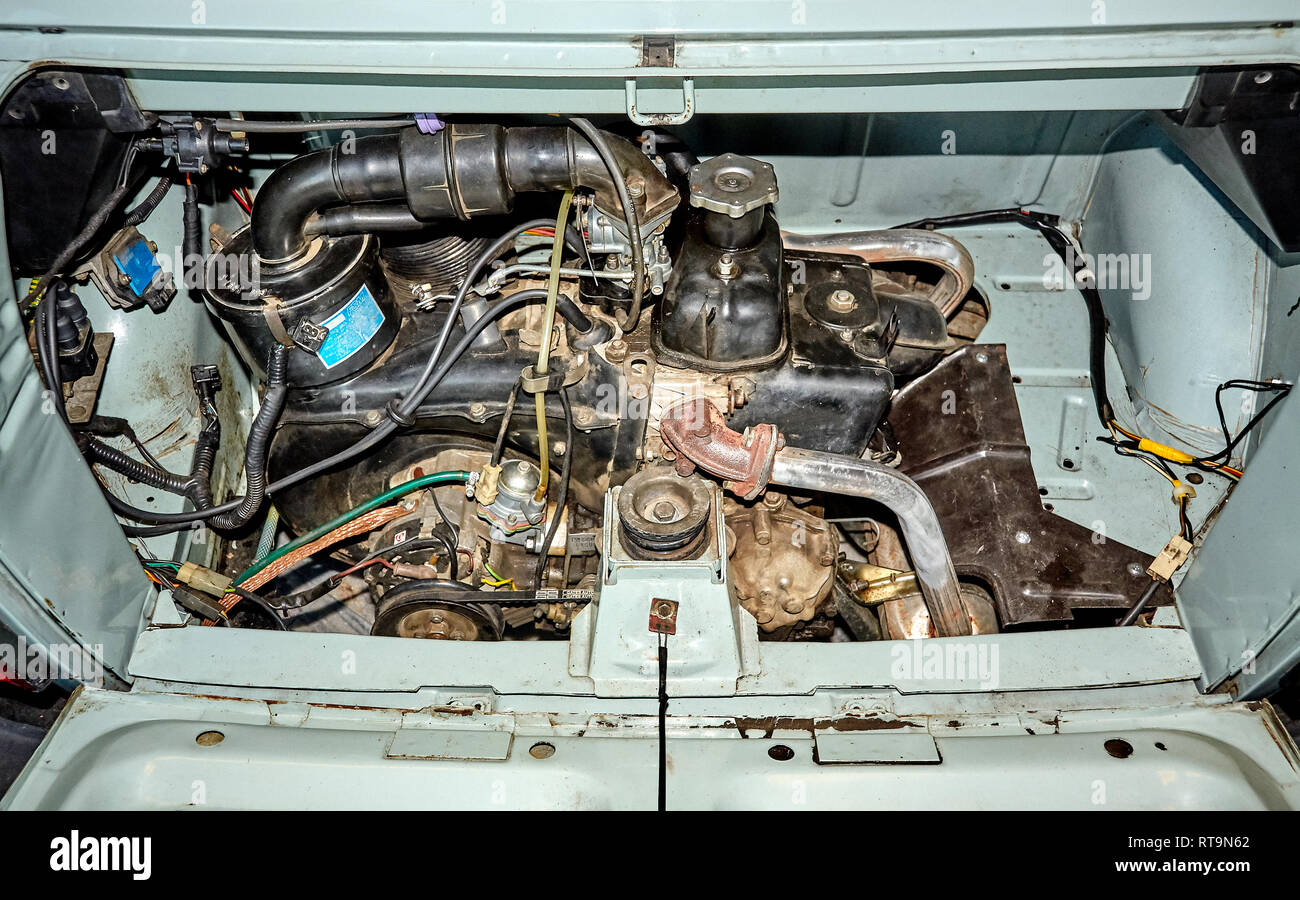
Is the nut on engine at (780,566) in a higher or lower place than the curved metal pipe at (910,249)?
lower

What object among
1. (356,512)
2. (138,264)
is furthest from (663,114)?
(138,264)

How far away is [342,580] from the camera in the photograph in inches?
85.6

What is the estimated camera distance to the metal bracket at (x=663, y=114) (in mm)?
1550

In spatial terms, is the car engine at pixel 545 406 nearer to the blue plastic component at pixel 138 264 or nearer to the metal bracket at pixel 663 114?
the blue plastic component at pixel 138 264

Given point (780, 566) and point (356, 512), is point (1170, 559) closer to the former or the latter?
point (780, 566)

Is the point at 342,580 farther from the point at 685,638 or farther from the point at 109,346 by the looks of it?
the point at 685,638

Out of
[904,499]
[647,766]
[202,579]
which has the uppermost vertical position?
[904,499]

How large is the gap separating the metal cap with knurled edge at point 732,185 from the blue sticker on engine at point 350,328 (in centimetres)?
70

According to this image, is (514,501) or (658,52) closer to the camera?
(658,52)

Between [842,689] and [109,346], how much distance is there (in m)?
1.65

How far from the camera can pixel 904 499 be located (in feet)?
6.30

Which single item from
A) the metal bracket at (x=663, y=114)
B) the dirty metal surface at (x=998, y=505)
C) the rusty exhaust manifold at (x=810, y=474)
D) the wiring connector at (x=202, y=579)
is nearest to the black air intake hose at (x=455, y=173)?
the metal bracket at (x=663, y=114)

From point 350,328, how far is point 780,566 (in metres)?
1.01

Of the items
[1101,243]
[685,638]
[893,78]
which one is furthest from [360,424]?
[1101,243]
